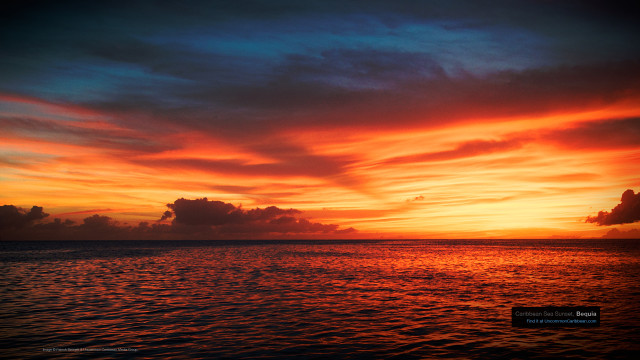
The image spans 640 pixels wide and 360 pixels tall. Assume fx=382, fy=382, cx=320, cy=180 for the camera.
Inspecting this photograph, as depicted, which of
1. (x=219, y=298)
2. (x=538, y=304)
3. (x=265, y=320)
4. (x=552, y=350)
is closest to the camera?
(x=552, y=350)

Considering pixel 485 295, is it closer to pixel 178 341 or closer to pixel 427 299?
pixel 427 299

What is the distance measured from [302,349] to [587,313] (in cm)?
2249

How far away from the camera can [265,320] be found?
2592cm

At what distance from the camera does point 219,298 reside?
34844mm

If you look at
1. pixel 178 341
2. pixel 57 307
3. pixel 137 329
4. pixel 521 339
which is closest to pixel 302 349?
pixel 178 341

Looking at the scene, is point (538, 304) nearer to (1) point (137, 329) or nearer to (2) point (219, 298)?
(2) point (219, 298)

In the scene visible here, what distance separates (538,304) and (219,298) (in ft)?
91.4

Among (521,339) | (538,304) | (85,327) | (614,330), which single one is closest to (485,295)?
(538,304)

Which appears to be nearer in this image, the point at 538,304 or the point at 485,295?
the point at 538,304

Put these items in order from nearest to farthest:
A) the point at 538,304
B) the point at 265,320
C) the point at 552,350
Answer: the point at 552,350 < the point at 265,320 < the point at 538,304
